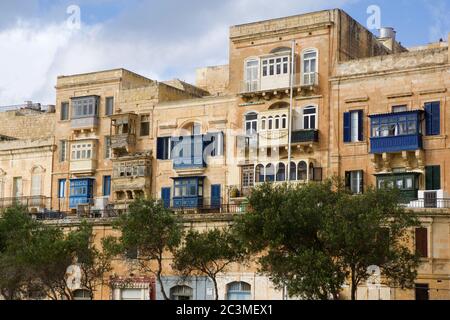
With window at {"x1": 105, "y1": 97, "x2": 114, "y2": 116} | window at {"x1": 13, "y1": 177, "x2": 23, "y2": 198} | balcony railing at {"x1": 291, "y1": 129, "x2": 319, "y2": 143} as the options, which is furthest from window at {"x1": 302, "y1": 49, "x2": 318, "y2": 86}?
window at {"x1": 13, "y1": 177, "x2": 23, "y2": 198}

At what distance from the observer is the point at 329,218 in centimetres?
4091

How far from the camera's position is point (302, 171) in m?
55.3

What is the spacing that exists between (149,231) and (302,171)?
40.4ft

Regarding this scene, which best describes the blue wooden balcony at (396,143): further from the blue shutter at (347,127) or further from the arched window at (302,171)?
the arched window at (302,171)

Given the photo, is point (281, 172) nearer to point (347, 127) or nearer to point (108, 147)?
point (347, 127)

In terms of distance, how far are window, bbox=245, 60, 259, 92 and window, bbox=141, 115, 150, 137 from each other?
8575mm

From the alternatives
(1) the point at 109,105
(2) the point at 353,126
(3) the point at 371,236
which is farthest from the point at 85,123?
(3) the point at 371,236

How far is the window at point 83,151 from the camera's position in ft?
215

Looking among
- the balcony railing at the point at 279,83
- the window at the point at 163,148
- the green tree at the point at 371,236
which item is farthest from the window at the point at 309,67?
the green tree at the point at 371,236

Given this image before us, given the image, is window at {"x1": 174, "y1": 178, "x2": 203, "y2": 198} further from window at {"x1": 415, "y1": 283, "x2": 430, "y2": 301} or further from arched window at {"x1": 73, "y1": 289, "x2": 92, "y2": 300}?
window at {"x1": 415, "y1": 283, "x2": 430, "y2": 301}

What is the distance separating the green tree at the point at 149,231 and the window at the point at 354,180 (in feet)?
37.5

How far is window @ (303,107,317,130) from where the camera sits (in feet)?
183

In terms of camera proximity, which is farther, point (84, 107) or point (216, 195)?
point (84, 107)
